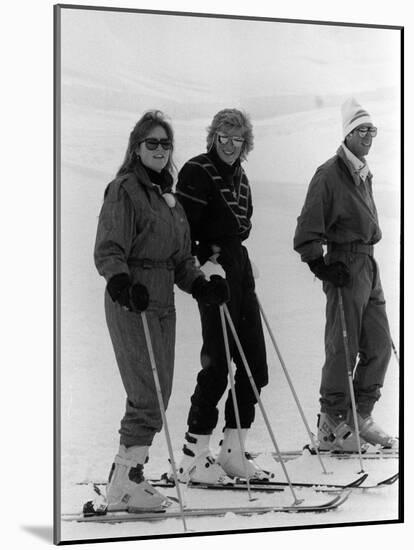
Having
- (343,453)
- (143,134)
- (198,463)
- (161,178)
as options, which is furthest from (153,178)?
(343,453)

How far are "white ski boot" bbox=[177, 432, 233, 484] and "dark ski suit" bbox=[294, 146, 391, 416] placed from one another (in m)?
0.50

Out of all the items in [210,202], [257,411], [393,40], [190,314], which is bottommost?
[257,411]

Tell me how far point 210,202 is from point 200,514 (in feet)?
3.55

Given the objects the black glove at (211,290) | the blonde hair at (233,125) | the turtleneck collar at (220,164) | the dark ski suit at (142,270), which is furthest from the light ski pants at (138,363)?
the blonde hair at (233,125)

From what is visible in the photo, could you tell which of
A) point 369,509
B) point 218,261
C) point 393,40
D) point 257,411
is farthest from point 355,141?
point 369,509

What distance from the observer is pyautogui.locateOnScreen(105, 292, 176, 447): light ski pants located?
4.38m

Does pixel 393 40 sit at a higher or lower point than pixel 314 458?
higher

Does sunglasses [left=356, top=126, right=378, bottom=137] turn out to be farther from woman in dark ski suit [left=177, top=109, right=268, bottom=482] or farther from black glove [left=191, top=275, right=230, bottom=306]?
black glove [left=191, top=275, right=230, bottom=306]

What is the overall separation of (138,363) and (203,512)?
1.92ft

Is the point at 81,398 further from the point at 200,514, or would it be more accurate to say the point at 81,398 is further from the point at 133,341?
the point at 200,514

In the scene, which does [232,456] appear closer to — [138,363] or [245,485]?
[245,485]

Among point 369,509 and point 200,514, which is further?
point 369,509

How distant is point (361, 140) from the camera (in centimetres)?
484

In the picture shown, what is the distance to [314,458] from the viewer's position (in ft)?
15.7
